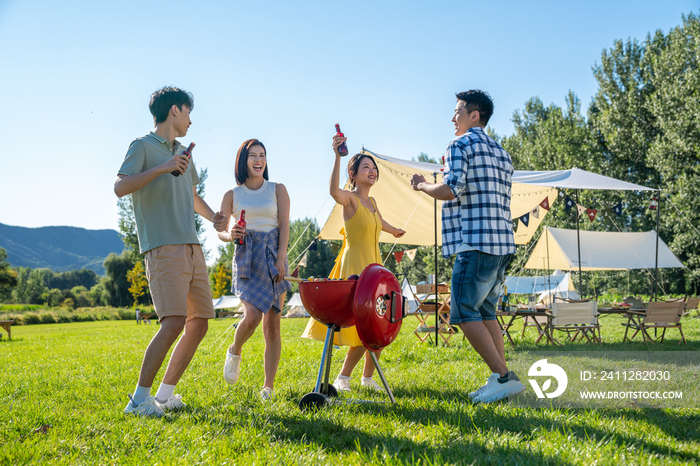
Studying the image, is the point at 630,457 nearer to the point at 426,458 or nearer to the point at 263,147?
the point at 426,458

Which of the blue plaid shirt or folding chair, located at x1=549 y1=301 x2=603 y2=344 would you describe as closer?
the blue plaid shirt

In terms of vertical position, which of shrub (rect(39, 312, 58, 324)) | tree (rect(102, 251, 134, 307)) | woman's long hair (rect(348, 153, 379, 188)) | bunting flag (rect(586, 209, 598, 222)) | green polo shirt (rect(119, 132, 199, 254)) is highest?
bunting flag (rect(586, 209, 598, 222))

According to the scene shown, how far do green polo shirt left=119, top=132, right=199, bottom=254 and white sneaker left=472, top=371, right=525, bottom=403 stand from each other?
204cm

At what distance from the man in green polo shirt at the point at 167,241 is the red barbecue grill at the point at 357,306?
0.72 metres

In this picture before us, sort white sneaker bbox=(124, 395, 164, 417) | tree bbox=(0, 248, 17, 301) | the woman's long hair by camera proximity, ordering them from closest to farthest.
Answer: white sneaker bbox=(124, 395, 164, 417)
the woman's long hair
tree bbox=(0, 248, 17, 301)

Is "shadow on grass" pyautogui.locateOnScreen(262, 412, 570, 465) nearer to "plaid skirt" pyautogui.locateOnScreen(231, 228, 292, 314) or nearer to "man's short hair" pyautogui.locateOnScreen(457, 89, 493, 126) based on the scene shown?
"plaid skirt" pyautogui.locateOnScreen(231, 228, 292, 314)

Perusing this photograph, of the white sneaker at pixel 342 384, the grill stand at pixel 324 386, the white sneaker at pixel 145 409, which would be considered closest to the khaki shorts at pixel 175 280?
the white sneaker at pixel 145 409

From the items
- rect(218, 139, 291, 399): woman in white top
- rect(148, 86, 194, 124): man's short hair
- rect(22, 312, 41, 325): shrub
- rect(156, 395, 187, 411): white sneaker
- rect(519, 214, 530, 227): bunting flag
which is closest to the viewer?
rect(156, 395, 187, 411): white sneaker

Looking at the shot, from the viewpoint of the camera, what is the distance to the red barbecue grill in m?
2.65

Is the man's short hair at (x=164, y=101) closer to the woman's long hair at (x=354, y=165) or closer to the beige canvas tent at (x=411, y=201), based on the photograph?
the woman's long hair at (x=354, y=165)

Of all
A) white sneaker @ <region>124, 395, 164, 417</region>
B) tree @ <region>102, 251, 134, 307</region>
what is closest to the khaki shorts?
white sneaker @ <region>124, 395, 164, 417</region>

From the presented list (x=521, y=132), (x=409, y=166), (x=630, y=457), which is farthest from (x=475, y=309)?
(x=521, y=132)

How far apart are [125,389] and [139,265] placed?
35914 millimetres

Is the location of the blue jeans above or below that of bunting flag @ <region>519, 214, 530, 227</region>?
below
